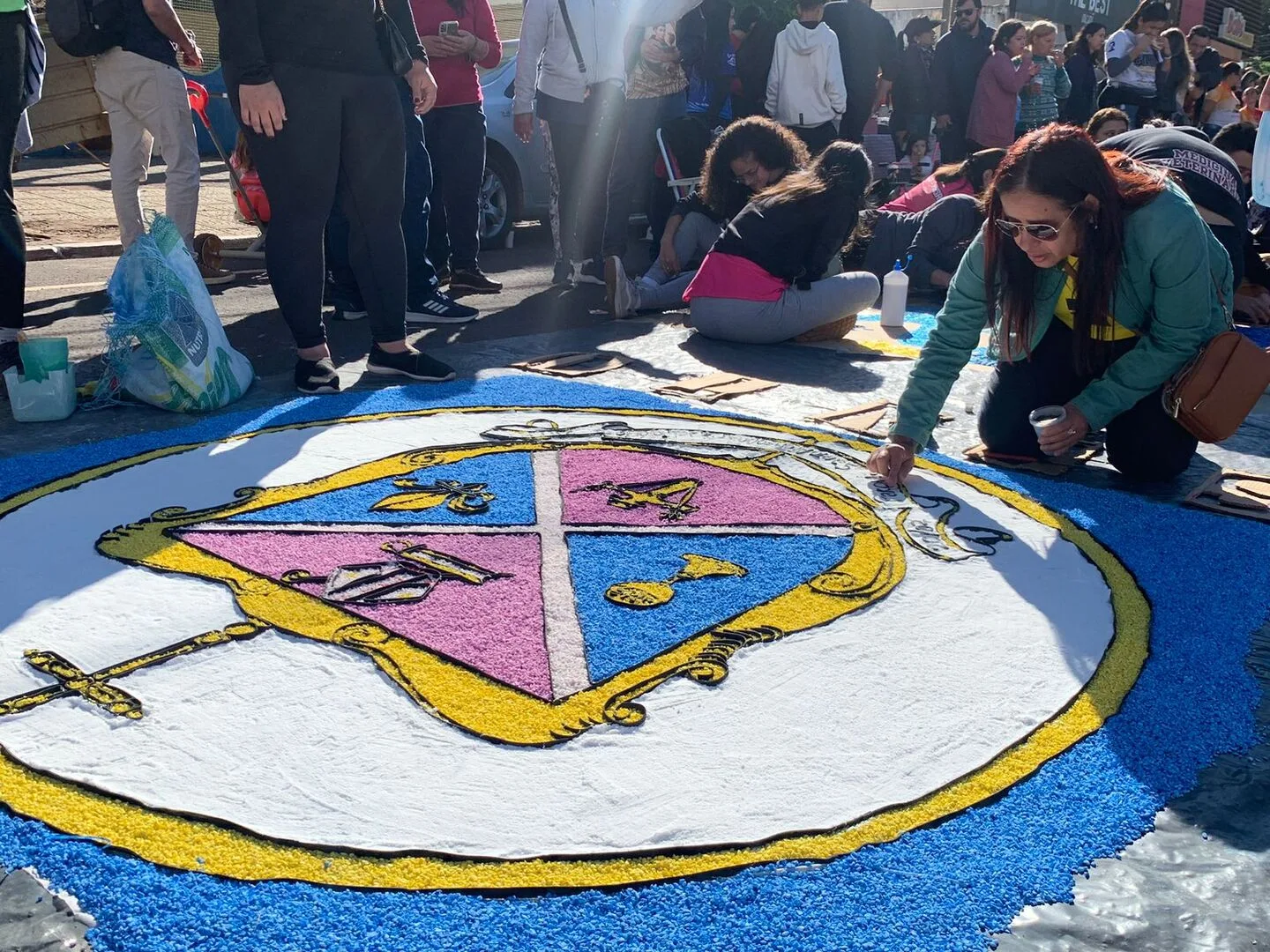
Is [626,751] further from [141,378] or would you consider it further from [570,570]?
[141,378]

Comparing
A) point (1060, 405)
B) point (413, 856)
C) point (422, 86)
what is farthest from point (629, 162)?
point (413, 856)

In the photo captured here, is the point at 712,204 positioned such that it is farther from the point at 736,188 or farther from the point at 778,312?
the point at 778,312

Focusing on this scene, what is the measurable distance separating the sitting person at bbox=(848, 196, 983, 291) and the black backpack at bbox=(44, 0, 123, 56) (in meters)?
3.88

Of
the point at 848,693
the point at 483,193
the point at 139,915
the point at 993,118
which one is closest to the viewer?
the point at 139,915

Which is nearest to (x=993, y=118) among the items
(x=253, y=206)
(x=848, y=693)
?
(x=253, y=206)

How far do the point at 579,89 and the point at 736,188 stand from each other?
1124 mm

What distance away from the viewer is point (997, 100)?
998 centimetres

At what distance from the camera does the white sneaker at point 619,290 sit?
614 cm

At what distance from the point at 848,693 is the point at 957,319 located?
1.62 meters

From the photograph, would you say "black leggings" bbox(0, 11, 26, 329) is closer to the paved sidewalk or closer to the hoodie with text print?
the paved sidewalk

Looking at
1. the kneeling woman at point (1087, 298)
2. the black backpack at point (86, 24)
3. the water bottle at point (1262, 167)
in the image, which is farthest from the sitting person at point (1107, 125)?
the black backpack at point (86, 24)

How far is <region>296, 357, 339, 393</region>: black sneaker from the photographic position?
4.46m

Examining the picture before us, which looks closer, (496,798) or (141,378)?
(496,798)

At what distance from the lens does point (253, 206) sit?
7.28 meters
